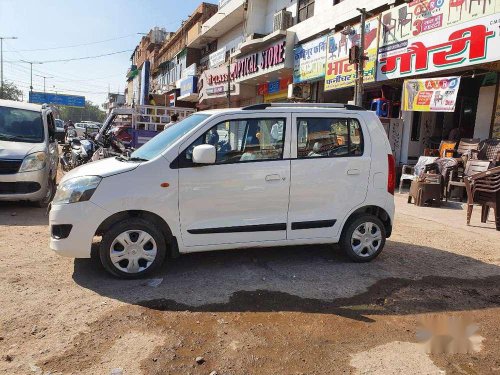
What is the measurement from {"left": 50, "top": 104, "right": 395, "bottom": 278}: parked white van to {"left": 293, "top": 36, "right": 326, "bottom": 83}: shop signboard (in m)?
11.3

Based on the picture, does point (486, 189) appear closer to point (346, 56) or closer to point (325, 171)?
point (325, 171)

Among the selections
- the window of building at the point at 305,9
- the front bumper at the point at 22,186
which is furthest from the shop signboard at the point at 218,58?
the front bumper at the point at 22,186

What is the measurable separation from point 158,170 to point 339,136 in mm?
2137

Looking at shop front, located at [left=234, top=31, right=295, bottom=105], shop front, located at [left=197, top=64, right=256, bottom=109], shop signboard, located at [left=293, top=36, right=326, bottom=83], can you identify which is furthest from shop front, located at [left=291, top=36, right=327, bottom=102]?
shop front, located at [left=197, top=64, right=256, bottom=109]

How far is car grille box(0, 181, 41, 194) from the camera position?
23.2 ft

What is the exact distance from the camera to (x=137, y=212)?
4.31m

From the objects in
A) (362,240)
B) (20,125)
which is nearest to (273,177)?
(362,240)

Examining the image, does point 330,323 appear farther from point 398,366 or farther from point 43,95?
point 43,95

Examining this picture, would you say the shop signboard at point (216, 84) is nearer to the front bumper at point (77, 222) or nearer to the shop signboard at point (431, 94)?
the shop signboard at point (431, 94)

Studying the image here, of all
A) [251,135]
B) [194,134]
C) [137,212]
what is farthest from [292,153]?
[137,212]

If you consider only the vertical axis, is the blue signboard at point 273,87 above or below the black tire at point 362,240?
above

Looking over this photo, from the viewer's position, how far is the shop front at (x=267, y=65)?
59.1 feet

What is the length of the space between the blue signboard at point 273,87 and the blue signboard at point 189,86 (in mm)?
9602

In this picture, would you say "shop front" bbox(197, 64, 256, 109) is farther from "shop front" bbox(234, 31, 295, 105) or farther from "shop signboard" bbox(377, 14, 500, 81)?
"shop signboard" bbox(377, 14, 500, 81)
